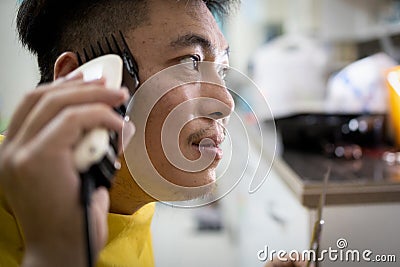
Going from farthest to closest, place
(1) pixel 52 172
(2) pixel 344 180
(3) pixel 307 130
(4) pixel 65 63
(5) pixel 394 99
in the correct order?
(3) pixel 307 130
(5) pixel 394 99
(2) pixel 344 180
(4) pixel 65 63
(1) pixel 52 172

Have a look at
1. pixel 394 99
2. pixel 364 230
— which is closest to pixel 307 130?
pixel 394 99

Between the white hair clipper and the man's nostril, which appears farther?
the man's nostril

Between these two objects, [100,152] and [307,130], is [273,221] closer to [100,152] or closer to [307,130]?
[307,130]

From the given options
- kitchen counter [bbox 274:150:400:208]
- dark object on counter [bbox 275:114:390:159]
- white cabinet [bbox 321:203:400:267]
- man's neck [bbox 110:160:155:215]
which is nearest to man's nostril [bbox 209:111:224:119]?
man's neck [bbox 110:160:155:215]

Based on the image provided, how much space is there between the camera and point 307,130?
1325 millimetres

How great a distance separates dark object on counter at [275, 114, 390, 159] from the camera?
50.5 inches

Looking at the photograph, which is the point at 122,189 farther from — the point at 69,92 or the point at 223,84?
the point at 69,92

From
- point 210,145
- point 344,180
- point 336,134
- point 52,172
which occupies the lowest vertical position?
point 52,172

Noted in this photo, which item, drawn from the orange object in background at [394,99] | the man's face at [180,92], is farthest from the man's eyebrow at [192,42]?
the orange object in background at [394,99]

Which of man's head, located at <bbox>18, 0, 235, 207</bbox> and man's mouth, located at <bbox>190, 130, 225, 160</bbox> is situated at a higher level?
man's head, located at <bbox>18, 0, 235, 207</bbox>

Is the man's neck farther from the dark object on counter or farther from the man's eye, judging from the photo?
the dark object on counter

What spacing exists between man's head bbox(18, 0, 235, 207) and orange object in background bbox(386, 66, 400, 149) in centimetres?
72

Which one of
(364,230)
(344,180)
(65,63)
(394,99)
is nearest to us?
(65,63)

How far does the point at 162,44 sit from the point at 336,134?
0.84 m
